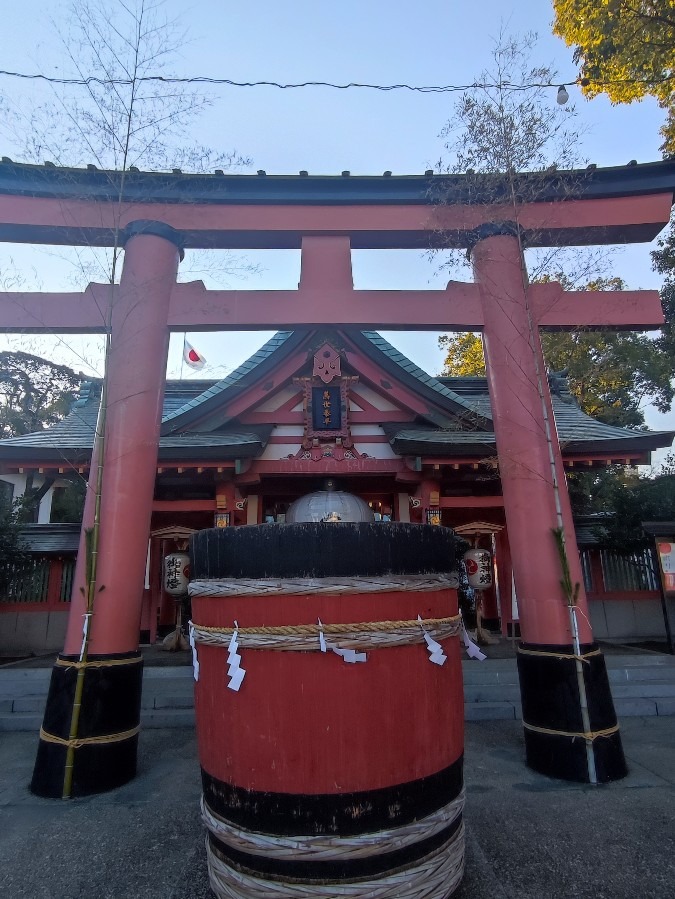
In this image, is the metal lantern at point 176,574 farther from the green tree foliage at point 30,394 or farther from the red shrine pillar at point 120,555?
the green tree foliage at point 30,394

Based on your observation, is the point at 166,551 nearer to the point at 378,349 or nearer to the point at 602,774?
the point at 378,349

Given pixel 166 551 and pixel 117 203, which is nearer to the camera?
pixel 117 203

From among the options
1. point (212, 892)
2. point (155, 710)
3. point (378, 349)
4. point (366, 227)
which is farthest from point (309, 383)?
point (212, 892)

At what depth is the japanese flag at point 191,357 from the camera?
17.3m

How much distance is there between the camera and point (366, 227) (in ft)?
17.4

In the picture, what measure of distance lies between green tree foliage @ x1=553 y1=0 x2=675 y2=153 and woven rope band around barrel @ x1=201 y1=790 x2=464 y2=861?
938 cm

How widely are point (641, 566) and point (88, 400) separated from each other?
41.7 ft

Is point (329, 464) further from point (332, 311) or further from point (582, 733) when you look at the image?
point (582, 733)

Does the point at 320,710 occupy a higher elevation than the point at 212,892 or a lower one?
higher

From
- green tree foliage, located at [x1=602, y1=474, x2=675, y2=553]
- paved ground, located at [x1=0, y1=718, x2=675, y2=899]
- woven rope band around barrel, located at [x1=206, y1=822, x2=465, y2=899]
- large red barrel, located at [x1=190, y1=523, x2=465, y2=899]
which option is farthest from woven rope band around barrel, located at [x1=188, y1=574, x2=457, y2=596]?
green tree foliage, located at [x1=602, y1=474, x2=675, y2=553]

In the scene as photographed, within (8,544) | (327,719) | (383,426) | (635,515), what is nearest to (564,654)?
(327,719)

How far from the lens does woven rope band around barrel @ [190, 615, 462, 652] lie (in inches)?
77.6

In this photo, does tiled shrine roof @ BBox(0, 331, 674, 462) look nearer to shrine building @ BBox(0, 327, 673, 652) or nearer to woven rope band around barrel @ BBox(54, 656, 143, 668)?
shrine building @ BBox(0, 327, 673, 652)

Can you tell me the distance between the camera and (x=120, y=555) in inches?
165
